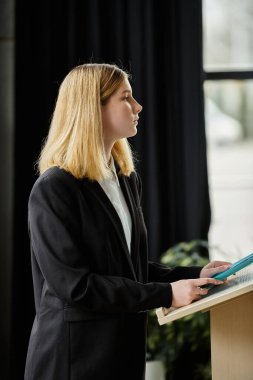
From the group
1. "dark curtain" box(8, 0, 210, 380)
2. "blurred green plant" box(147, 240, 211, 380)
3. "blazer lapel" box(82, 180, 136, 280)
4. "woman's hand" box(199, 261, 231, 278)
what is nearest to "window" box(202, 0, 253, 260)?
"dark curtain" box(8, 0, 210, 380)

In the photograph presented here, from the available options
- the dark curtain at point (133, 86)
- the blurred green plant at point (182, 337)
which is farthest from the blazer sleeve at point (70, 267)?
the dark curtain at point (133, 86)

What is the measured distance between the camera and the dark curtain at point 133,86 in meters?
3.54

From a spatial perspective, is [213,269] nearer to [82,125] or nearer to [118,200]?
[118,200]

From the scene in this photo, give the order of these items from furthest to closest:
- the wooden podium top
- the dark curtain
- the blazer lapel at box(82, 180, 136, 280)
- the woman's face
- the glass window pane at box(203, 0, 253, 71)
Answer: the glass window pane at box(203, 0, 253, 71)
the dark curtain
the woman's face
the blazer lapel at box(82, 180, 136, 280)
the wooden podium top

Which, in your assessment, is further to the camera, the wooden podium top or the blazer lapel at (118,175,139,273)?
the blazer lapel at (118,175,139,273)

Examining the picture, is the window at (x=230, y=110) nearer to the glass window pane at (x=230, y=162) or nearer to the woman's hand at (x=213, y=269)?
the glass window pane at (x=230, y=162)

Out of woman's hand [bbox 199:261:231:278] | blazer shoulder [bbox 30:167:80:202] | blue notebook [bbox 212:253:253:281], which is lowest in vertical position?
woman's hand [bbox 199:261:231:278]

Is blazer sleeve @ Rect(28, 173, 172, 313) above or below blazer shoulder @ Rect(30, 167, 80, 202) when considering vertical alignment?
below

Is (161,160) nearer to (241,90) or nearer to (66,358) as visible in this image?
(241,90)

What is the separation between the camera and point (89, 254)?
5.27 feet

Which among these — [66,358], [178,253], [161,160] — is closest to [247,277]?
[66,358]

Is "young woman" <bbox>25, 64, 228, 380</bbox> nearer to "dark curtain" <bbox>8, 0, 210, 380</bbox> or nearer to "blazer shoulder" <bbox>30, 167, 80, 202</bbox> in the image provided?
"blazer shoulder" <bbox>30, 167, 80, 202</bbox>

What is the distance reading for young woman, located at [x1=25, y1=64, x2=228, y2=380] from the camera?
5.05 feet

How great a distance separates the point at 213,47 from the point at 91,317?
102 inches
